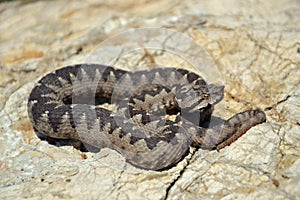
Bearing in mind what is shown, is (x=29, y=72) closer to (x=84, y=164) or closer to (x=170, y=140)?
(x=84, y=164)

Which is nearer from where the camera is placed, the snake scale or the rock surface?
the rock surface

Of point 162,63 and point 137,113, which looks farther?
point 162,63

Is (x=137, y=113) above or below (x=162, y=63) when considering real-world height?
below

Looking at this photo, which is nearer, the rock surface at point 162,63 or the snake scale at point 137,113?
the rock surface at point 162,63

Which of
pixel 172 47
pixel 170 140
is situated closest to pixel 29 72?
pixel 172 47
